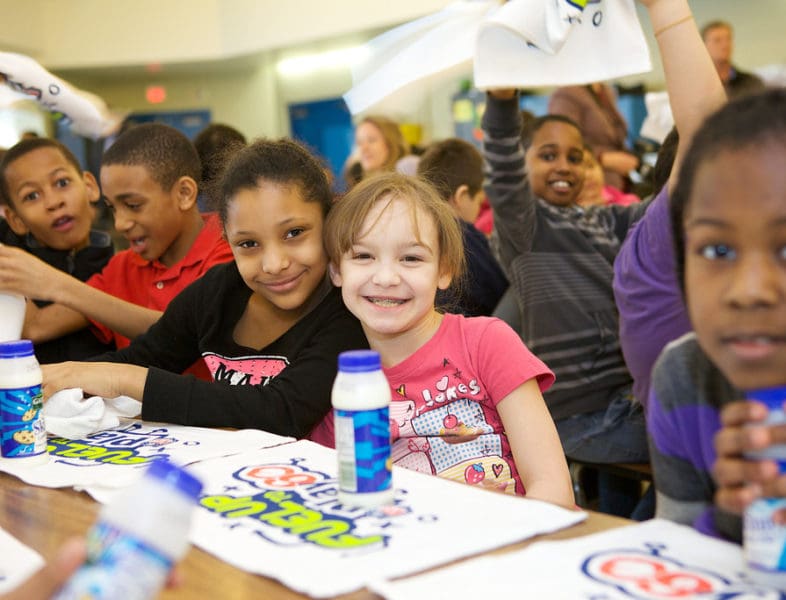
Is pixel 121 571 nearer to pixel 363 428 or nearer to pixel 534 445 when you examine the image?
pixel 363 428

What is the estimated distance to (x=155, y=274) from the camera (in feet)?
8.61

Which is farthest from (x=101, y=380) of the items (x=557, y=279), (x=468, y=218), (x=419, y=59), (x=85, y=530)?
(x=468, y=218)

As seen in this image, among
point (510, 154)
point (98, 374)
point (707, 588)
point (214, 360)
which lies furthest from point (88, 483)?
point (510, 154)

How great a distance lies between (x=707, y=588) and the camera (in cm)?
84

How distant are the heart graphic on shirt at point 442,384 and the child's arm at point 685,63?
528 millimetres

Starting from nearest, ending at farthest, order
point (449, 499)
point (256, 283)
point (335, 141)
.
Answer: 1. point (449, 499)
2. point (256, 283)
3. point (335, 141)

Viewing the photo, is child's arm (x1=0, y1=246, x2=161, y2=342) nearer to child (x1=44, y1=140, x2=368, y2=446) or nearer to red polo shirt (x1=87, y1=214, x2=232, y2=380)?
red polo shirt (x1=87, y1=214, x2=232, y2=380)

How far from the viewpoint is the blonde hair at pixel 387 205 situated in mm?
1707

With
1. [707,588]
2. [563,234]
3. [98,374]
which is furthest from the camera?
[563,234]

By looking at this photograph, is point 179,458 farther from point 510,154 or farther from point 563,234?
point 563,234

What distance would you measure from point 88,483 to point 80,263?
1701 millimetres

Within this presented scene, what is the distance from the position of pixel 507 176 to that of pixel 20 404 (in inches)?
58.8

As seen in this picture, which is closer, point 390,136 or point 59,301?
point 59,301

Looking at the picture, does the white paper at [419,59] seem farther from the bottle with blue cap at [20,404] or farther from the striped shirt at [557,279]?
the bottle with blue cap at [20,404]
